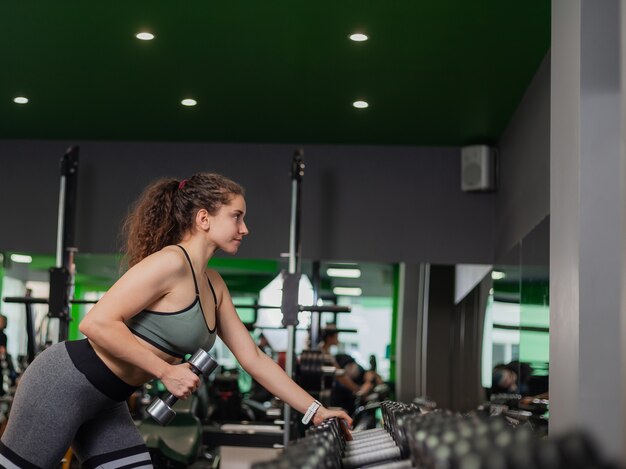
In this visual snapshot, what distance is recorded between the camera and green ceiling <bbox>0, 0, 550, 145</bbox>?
466 cm

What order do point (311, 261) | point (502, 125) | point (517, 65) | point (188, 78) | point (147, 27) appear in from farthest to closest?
point (311, 261) → point (502, 125) → point (188, 78) → point (517, 65) → point (147, 27)

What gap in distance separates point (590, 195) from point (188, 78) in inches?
143

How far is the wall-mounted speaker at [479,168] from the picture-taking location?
6.98m

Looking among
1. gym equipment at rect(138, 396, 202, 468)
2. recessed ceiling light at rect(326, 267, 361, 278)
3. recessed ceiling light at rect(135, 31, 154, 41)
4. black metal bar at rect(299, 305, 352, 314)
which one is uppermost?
recessed ceiling light at rect(135, 31, 154, 41)

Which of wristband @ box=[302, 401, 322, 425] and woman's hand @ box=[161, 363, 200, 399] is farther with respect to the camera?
wristband @ box=[302, 401, 322, 425]

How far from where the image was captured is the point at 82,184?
7434 mm

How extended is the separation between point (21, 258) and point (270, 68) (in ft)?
9.52

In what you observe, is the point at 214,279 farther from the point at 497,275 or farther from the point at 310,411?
the point at 497,275

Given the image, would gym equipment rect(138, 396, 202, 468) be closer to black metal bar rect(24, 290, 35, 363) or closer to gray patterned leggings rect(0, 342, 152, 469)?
black metal bar rect(24, 290, 35, 363)

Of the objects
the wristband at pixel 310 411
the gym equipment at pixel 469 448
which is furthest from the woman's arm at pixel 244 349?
the gym equipment at pixel 469 448

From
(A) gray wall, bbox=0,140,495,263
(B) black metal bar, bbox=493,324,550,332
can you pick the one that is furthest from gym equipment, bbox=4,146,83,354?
(B) black metal bar, bbox=493,324,550,332

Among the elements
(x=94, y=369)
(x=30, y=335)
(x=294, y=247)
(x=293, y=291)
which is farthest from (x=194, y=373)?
(x=30, y=335)

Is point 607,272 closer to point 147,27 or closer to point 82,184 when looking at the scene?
point 147,27

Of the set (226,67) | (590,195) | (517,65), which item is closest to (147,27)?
(226,67)
